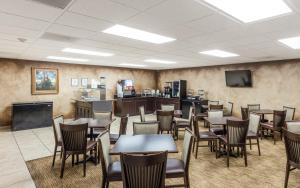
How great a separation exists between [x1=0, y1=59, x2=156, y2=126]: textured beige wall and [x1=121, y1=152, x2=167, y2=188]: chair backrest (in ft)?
23.1

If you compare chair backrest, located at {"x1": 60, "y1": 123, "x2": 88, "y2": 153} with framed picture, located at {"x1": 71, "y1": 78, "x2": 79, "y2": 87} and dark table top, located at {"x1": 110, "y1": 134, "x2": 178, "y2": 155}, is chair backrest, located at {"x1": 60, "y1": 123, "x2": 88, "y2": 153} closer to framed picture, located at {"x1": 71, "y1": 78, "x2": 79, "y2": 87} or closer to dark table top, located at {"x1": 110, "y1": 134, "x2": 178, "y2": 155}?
dark table top, located at {"x1": 110, "y1": 134, "x2": 178, "y2": 155}

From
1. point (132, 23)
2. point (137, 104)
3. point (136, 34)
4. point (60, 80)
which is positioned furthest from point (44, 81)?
point (132, 23)

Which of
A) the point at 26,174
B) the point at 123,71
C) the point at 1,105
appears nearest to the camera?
the point at 26,174

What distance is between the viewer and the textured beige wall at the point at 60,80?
7.05m

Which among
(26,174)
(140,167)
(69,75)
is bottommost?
(26,174)

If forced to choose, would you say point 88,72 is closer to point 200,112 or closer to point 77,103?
point 77,103

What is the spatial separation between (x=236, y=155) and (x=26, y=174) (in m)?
4.19

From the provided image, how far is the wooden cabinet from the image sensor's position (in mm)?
9320

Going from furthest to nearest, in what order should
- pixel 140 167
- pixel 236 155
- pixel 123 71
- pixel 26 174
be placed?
pixel 123 71 → pixel 236 155 → pixel 26 174 → pixel 140 167

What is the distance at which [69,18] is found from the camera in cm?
270

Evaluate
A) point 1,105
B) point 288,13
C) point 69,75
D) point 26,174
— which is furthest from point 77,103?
point 288,13

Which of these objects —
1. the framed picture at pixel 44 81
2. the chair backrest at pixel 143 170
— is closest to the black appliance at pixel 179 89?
the framed picture at pixel 44 81

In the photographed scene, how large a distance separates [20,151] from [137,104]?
5926 mm

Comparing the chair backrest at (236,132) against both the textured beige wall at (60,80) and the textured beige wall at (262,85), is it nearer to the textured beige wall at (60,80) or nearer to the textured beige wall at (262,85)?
the textured beige wall at (262,85)
